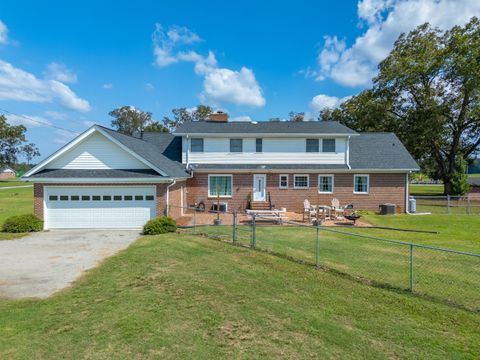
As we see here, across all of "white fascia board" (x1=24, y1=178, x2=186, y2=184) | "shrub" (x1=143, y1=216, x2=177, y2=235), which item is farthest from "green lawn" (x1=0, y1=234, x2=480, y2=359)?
"white fascia board" (x1=24, y1=178, x2=186, y2=184)

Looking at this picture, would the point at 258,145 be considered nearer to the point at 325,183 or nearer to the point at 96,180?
the point at 325,183

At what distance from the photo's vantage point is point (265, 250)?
11039mm

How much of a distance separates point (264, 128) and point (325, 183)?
21.3 ft

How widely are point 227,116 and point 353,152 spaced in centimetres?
1112

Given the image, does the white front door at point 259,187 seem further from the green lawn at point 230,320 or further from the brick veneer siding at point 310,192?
the green lawn at point 230,320

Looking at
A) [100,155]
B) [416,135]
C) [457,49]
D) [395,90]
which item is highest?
[457,49]

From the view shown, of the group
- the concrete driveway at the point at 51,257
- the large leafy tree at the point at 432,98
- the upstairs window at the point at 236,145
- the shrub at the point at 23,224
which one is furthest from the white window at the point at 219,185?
the large leafy tree at the point at 432,98

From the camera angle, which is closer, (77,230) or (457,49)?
(77,230)

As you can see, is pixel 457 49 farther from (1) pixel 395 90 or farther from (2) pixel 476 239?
(2) pixel 476 239

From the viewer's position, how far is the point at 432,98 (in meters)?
33.4

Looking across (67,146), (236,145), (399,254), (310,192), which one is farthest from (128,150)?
(399,254)

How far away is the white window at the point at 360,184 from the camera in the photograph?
72.6 ft

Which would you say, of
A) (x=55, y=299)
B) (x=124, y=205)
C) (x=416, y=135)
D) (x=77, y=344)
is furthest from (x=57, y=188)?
(x=416, y=135)

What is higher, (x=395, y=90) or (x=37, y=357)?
(x=395, y=90)
